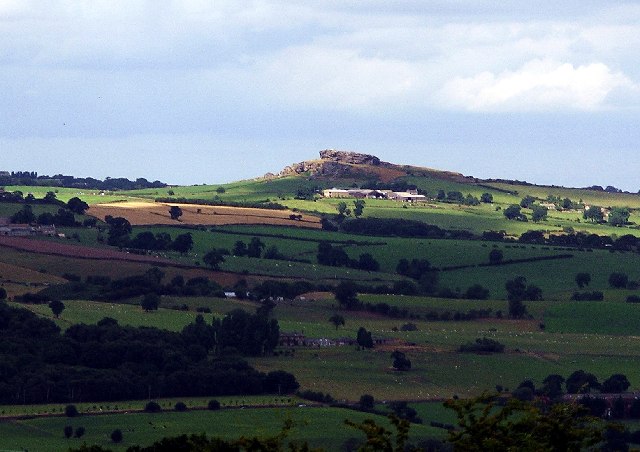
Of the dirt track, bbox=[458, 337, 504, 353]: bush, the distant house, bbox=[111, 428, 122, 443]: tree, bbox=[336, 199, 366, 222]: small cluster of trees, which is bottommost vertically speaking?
bbox=[111, 428, 122, 443]: tree

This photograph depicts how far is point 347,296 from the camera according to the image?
5064 inches

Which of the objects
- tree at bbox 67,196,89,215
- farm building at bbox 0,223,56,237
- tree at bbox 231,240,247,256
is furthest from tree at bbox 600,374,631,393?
tree at bbox 67,196,89,215

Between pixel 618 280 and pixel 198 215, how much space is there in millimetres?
48649

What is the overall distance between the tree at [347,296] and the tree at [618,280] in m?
31.3

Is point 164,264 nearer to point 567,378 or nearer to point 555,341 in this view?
point 555,341

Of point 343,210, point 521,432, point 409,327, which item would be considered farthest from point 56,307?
point 343,210

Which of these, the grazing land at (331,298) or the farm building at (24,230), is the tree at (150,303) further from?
the farm building at (24,230)

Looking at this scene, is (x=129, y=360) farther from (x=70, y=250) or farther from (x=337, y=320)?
(x=70, y=250)

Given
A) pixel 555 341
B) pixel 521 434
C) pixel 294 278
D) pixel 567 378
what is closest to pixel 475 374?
pixel 567 378

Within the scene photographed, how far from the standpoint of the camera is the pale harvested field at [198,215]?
172m

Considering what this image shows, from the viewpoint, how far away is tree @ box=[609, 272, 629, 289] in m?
150

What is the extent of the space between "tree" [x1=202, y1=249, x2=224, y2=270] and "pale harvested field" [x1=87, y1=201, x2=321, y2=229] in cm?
2396

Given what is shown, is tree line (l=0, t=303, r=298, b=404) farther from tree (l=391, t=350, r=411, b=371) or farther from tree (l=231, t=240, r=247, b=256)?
tree (l=231, t=240, r=247, b=256)

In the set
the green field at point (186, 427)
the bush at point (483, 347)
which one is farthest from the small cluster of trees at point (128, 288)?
the green field at point (186, 427)
